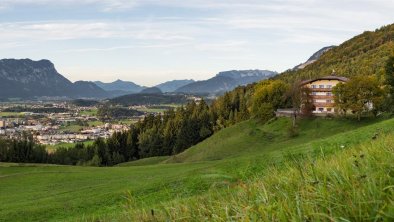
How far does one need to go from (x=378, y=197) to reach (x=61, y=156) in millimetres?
120545

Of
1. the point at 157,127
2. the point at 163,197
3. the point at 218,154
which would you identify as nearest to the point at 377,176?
the point at 163,197

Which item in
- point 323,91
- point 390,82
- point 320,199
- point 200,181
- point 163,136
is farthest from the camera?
point 163,136

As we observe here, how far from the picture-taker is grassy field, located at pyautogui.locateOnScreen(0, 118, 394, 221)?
221 inches

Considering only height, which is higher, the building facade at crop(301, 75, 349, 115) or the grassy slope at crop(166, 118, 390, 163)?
the building facade at crop(301, 75, 349, 115)

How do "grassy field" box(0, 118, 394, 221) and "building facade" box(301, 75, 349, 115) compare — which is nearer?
"grassy field" box(0, 118, 394, 221)

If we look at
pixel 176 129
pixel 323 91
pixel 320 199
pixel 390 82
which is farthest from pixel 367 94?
pixel 320 199

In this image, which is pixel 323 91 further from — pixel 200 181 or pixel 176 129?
pixel 200 181

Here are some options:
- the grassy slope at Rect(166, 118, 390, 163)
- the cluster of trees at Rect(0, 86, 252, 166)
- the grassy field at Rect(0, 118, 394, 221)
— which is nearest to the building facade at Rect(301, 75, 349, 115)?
the grassy slope at Rect(166, 118, 390, 163)

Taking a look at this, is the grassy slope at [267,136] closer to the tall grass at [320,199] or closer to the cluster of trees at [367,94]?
the cluster of trees at [367,94]

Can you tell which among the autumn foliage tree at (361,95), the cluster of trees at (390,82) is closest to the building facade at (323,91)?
the autumn foliage tree at (361,95)

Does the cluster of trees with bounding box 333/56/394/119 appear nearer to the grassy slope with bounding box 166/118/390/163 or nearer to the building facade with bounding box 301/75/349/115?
the grassy slope with bounding box 166/118/390/163

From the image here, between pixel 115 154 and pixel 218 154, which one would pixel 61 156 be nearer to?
pixel 115 154

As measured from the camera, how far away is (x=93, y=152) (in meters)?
123

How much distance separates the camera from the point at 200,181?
23156 millimetres
